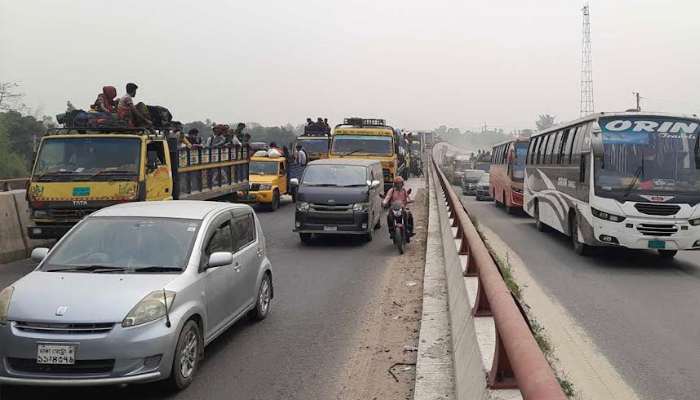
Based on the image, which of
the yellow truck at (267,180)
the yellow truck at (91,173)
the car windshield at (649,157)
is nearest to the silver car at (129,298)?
the yellow truck at (91,173)

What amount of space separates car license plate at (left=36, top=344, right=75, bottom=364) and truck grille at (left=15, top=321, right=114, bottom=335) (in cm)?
11

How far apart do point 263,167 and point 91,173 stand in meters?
12.7

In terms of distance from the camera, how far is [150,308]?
5.47m

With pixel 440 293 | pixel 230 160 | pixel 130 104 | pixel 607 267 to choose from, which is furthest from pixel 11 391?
pixel 230 160


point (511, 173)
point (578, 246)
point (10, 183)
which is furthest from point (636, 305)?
point (10, 183)

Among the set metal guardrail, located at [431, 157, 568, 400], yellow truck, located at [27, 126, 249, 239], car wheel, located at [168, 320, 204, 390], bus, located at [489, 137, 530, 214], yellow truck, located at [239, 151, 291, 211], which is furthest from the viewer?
bus, located at [489, 137, 530, 214]

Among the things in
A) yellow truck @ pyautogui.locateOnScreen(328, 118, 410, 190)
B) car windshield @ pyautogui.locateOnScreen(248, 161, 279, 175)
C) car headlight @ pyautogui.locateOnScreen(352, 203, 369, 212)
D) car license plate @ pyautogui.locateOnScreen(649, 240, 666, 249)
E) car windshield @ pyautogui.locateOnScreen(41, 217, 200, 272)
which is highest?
yellow truck @ pyautogui.locateOnScreen(328, 118, 410, 190)

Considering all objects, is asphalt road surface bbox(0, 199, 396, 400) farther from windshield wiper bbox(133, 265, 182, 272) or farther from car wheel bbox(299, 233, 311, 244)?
car wheel bbox(299, 233, 311, 244)

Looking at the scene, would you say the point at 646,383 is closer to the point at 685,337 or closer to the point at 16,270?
the point at 685,337

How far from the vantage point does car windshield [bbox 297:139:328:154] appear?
29578mm

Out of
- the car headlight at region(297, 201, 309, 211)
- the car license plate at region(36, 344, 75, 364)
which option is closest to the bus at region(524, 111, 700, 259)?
the car headlight at region(297, 201, 309, 211)

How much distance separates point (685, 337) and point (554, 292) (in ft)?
9.05

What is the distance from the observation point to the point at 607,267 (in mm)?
12852

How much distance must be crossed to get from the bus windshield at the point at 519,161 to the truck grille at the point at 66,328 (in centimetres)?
2250
